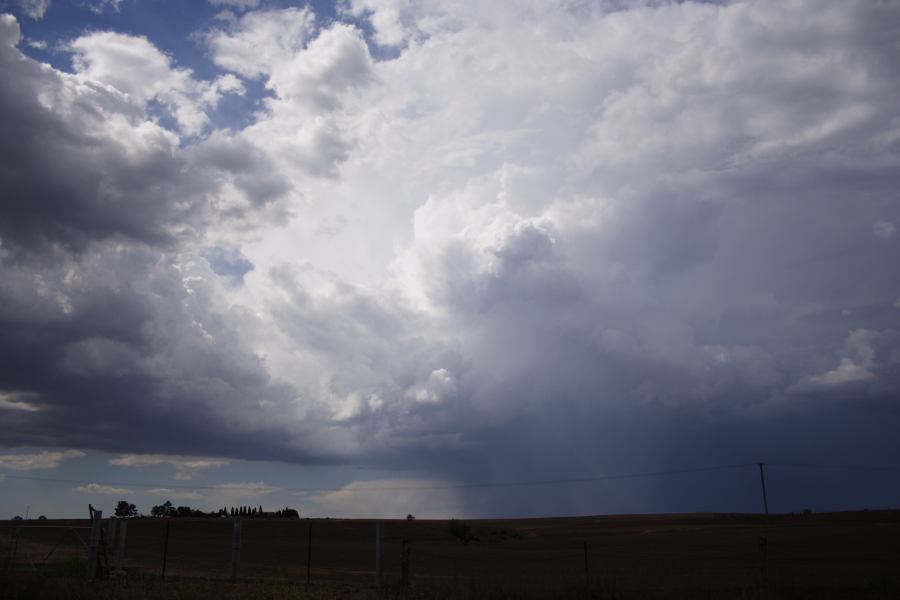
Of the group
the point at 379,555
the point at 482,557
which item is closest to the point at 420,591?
the point at 379,555

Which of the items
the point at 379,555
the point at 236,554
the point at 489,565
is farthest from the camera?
the point at 489,565

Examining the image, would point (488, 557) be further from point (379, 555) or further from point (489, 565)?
point (379, 555)

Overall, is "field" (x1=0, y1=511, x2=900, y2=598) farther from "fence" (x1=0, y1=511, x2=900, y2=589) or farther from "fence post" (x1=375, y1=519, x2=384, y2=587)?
"fence post" (x1=375, y1=519, x2=384, y2=587)

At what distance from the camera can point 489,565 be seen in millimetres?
42219

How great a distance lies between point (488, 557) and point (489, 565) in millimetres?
8009

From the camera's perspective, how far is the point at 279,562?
48406mm

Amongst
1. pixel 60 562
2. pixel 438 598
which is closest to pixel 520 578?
pixel 438 598

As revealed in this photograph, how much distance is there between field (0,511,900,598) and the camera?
23031 mm

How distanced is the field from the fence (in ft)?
0.36

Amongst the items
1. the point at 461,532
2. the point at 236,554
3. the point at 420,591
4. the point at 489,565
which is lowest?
the point at 489,565

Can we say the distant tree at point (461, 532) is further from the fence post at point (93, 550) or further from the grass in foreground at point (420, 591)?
the grass in foreground at point (420, 591)

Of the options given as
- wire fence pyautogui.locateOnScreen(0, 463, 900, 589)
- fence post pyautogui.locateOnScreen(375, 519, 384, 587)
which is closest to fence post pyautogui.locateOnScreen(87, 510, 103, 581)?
wire fence pyautogui.locateOnScreen(0, 463, 900, 589)

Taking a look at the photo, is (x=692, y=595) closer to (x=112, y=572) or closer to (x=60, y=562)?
(x=112, y=572)

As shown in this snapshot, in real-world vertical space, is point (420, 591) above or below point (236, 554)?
below
